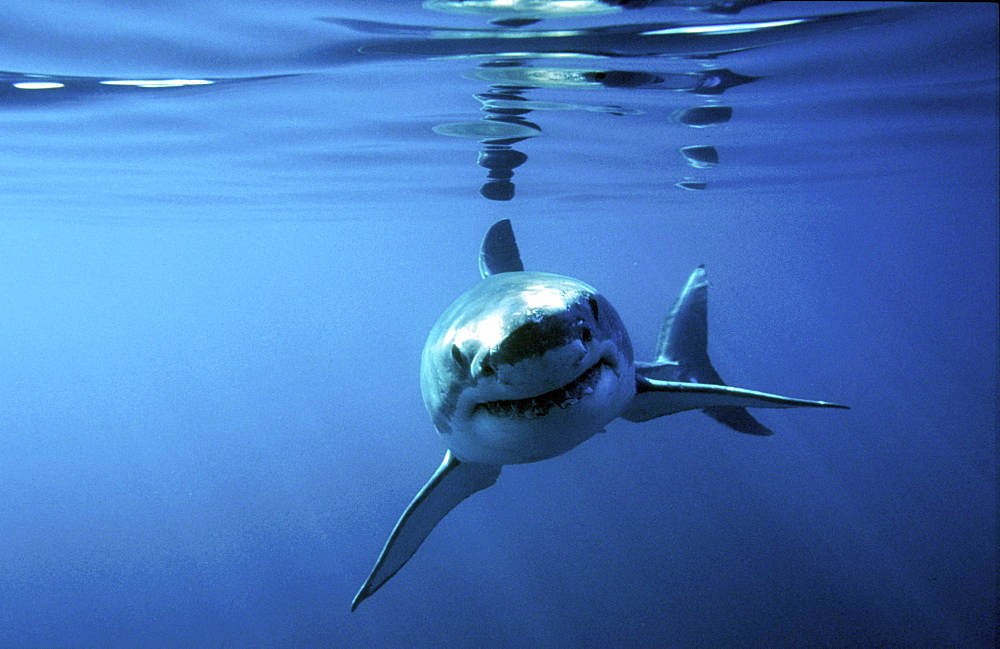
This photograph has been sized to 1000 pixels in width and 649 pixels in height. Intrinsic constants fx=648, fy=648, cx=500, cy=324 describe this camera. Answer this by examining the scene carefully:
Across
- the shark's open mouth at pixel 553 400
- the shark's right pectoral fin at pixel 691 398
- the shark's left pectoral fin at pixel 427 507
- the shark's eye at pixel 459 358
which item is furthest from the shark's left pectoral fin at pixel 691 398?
the shark's eye at pixel 459 358

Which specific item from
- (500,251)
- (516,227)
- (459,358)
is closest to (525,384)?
(459,358)

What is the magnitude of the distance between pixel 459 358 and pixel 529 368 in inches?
24.1

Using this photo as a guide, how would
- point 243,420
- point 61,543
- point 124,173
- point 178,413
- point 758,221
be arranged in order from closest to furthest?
point 124,173 → point 61,543 → point 758,221 → point 243,420 → point 178,413

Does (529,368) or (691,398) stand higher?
(529,368)

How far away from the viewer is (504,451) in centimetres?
395

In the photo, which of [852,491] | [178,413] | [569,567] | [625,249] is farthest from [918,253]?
[178,413]

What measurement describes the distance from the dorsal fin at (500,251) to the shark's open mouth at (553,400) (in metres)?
4.22

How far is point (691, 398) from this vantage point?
522cm

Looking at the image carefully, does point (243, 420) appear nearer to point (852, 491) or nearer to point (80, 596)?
point (80, 596)

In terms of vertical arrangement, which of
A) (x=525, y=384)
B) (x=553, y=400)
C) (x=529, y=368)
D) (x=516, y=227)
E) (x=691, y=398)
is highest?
(x=529, y=368)

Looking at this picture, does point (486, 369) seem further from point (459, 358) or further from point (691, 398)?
point (691, 398)

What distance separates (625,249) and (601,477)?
98.5ft

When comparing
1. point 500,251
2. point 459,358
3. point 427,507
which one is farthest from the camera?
point 500,251

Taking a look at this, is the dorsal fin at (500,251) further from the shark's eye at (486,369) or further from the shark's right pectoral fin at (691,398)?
the shark's eye at (486,369)
